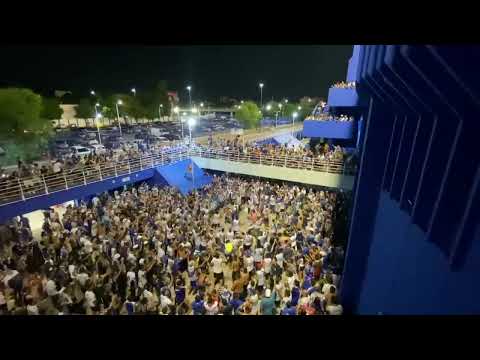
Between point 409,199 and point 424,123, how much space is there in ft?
4.60

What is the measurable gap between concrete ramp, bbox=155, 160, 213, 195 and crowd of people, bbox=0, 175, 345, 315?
15.0 ft

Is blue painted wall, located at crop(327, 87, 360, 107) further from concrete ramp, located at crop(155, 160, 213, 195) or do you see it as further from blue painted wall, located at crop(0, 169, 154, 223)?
blue painted wall, located at crop(0, 169, 154, 223)

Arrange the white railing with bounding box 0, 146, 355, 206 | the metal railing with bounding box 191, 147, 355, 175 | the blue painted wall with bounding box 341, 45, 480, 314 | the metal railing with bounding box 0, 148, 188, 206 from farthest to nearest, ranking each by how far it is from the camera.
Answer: the metal railing with bounding box 191, 147, 355, 175
the white railing with bounding box 0, 146, 355, 206
the metal railing with bounding box 0, 148, 188, 206
the blue painted wall with bounding box 341, 45, 480, 314

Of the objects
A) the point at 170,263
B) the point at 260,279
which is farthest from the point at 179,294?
the point at 260,279

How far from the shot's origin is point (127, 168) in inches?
671

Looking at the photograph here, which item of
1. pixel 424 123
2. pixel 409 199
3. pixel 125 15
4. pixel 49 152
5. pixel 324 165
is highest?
pixel 125 15

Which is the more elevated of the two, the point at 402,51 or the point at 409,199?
the point at 402,51

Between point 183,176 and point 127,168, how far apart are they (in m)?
3.56

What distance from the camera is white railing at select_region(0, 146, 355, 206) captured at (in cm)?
1264

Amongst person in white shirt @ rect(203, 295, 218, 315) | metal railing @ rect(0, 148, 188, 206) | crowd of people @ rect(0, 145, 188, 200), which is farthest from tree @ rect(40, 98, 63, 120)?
person in white shirt @ rect(203, 295, 218, 315)

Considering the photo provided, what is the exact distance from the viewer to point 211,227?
446 inches

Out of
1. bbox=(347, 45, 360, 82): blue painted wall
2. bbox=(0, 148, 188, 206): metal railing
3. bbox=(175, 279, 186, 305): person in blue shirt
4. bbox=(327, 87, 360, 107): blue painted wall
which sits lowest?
bbox=(175, 279, 186, 305): person in blue shirt
